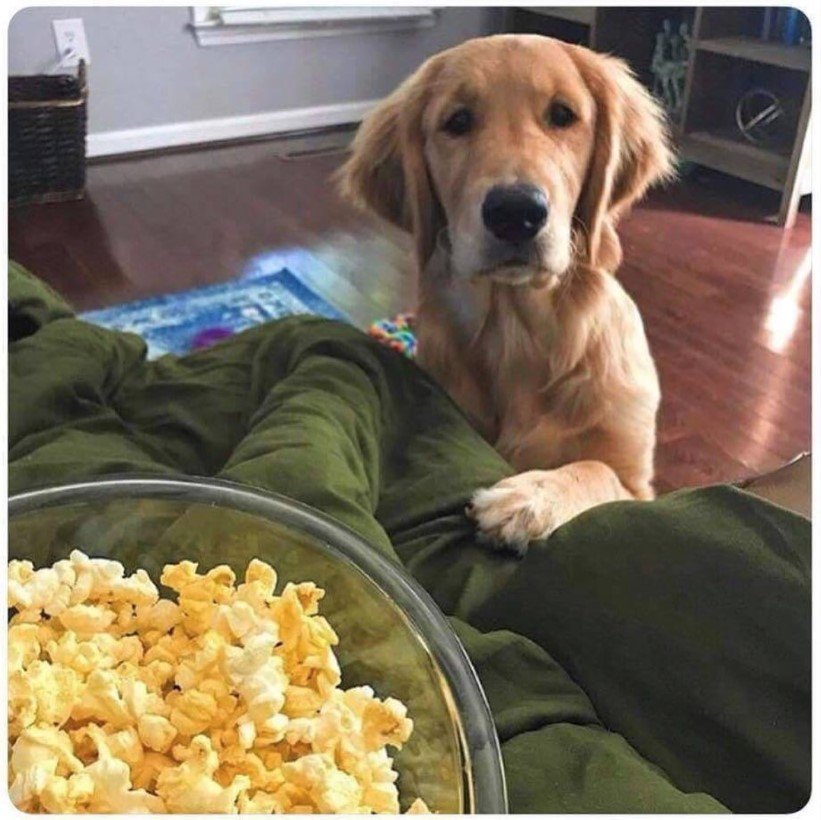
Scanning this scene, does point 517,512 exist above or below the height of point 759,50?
below

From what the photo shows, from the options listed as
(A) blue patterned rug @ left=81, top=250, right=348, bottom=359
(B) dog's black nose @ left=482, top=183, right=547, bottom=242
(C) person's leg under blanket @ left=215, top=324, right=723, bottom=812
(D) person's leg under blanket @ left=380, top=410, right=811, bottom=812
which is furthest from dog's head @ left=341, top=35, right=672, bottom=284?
(A) blue patterned rug @ left=81, top=250, right=348, bottom=359

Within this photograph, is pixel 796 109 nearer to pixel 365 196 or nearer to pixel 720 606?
pixel 365 196

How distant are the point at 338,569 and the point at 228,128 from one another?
2.77m

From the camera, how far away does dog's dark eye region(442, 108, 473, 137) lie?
962 millimetres

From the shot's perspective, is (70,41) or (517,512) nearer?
(517,512)

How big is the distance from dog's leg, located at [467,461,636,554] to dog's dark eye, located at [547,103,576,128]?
372mm

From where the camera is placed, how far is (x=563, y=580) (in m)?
0.71

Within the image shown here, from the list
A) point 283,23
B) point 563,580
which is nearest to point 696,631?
point 563,580

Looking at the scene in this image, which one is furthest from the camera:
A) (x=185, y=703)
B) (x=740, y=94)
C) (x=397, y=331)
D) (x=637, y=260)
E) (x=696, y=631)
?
(x=740, y=94)

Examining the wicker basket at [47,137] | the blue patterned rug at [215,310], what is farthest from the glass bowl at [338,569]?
the wicker basket at [47,137]

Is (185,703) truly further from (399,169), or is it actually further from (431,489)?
(399,169)

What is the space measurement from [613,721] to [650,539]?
0.13m

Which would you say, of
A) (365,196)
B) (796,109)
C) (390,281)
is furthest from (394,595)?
(796,109)

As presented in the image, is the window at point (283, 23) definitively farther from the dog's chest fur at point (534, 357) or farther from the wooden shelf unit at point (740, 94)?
the dog's chest fur at point (534, 357)
